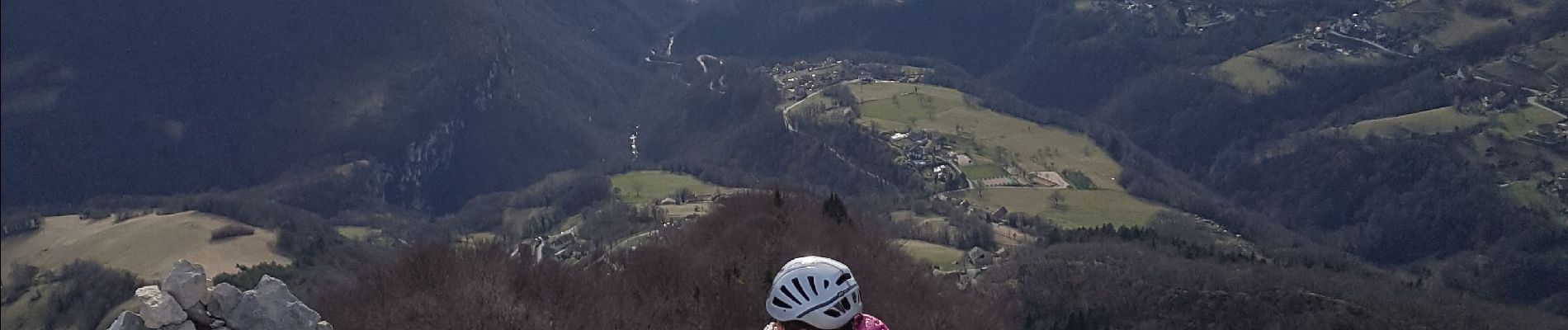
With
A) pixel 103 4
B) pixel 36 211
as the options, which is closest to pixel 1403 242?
pixel 36 211

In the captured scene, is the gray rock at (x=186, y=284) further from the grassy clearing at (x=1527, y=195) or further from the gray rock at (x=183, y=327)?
the grassy clearing at (x=1527, y=195)

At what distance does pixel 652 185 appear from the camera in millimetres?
144875

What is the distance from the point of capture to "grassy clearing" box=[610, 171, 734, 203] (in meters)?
137

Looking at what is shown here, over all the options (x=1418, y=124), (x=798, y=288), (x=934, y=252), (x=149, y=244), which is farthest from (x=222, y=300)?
(x=1418, y=124)

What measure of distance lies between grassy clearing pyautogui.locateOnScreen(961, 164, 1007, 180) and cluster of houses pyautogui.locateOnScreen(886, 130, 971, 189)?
1.16 m

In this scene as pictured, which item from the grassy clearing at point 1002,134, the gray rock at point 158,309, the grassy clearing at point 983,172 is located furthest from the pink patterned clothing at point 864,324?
the grassy clearing at point 1002,134

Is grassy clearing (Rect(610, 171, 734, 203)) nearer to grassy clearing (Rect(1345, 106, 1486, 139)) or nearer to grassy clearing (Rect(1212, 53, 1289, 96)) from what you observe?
grassy clearing (Rect(1345, 106, 1486, 139))

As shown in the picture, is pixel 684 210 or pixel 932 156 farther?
pixel 932 156

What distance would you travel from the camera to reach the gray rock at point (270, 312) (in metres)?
27.1

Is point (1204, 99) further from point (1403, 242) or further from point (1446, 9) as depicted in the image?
point (1403, 242)

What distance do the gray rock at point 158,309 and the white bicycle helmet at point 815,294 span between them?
16.0 m

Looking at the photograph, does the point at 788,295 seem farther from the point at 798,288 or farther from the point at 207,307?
the point at 207,307

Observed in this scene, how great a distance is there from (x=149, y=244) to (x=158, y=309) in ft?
329

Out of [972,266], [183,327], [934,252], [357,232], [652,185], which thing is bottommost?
[652,185]
